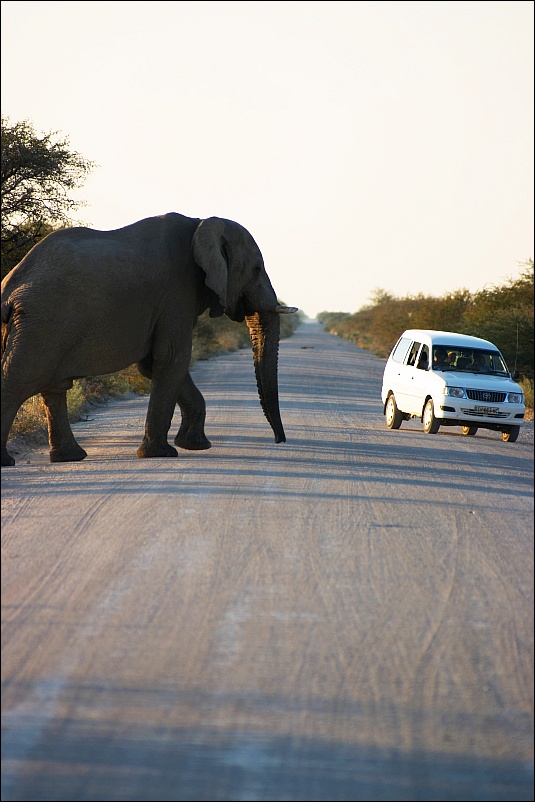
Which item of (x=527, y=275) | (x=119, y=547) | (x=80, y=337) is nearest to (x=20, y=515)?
(x=119, y=547)

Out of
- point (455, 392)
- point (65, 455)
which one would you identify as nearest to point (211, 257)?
point (65, 455)

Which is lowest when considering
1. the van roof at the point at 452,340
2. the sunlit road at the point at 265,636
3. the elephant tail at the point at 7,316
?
the sunlit road at the point at 265,636

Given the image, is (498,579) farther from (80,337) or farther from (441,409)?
(441,409)

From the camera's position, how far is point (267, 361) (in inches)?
567

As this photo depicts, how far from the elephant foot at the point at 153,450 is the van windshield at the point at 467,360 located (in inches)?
252

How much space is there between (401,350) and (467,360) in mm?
1513

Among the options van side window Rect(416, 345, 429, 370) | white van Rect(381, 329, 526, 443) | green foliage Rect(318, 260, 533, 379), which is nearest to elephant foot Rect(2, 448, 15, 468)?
white van Rect(381, 329, 526, 443)

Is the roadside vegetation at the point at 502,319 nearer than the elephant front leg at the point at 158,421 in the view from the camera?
No

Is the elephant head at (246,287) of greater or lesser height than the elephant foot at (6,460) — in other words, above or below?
above

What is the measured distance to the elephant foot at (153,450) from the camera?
12.9 m

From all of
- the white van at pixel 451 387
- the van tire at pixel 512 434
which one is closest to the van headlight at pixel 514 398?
the white van at pixel 451 387

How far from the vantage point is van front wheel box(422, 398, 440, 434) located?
56.3 ft

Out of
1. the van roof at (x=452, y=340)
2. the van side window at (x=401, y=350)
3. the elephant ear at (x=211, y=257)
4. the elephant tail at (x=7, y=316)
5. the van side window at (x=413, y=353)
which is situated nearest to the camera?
the elephant tail at (x=7, y=316)

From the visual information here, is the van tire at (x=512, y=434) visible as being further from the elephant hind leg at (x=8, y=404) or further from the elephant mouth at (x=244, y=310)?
the elephant hind leg at (x=8, y=404)
